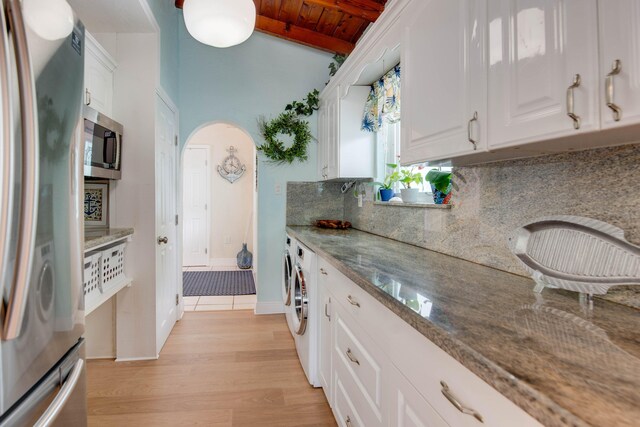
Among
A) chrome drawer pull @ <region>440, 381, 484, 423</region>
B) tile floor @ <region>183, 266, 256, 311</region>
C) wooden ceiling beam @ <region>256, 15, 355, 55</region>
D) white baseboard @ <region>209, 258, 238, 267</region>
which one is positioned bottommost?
tile floor @ <region>183, 266, 256, 311</region>

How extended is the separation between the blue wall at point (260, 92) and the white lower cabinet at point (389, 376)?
1726 millimetres

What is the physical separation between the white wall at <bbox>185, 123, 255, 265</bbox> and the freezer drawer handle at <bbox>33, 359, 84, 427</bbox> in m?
4.77

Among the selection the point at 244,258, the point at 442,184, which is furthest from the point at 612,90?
the point at 244,258

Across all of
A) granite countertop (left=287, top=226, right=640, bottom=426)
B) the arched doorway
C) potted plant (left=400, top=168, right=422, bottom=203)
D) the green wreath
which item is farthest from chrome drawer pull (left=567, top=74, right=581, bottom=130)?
the arched doorway

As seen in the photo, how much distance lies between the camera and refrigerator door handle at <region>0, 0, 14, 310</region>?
0.75 metres

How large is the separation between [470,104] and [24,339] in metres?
1.42

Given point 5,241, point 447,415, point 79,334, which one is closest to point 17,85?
point 5,241

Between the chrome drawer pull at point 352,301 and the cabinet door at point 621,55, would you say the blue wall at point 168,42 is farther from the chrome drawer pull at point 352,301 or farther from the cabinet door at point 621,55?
the cabinet door at point 621,55

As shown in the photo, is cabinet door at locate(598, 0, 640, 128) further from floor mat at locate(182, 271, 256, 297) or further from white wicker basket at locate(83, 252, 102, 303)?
floor mat at locate(182, 271, 256, 297)

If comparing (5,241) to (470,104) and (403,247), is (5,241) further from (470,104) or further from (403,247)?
(403,247)

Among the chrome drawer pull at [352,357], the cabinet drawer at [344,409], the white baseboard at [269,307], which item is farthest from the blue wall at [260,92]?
the chrome drawer pull at [352,357]

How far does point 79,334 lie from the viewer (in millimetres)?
1199

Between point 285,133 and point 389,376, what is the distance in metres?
2.89

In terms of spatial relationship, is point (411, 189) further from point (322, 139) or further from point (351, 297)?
point (322, 139)
